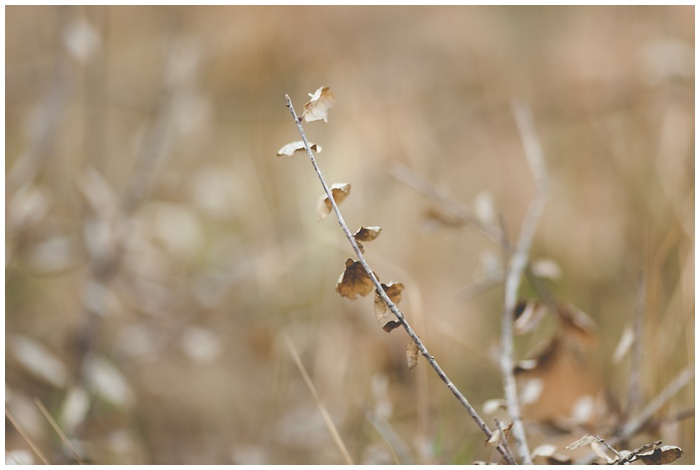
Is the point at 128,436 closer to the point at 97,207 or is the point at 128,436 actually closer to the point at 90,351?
the point at 90,351

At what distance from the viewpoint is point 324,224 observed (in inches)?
41.9

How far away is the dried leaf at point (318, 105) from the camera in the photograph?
16.4 inches

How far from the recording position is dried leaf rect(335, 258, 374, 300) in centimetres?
43

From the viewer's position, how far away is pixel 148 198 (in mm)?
1053

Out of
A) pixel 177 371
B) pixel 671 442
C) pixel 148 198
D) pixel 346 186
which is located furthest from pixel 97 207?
pixel 671 442

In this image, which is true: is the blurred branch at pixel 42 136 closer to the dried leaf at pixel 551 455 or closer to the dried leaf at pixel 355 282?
the dried leaf at pixel 355 282

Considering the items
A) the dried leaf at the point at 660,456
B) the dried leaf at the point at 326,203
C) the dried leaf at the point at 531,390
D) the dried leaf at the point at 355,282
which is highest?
the dried leaf at the point at 326,203

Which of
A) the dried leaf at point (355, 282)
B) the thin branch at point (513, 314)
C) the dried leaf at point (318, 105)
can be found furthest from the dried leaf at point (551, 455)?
the dried leaf at point (318, 105)

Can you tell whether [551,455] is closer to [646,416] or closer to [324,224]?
[646,416]

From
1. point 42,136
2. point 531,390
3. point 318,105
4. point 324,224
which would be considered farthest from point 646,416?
point 42,136

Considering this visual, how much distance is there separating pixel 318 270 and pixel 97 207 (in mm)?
378

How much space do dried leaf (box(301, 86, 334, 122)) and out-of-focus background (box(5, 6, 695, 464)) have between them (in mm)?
282

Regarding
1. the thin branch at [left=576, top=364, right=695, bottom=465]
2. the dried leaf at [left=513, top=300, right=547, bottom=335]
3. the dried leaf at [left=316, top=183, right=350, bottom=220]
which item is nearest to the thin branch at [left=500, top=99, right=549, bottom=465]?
the dried leaf at [left=513, top=300, right=547, bottom=335]

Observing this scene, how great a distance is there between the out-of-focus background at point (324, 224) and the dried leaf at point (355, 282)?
0.24m
